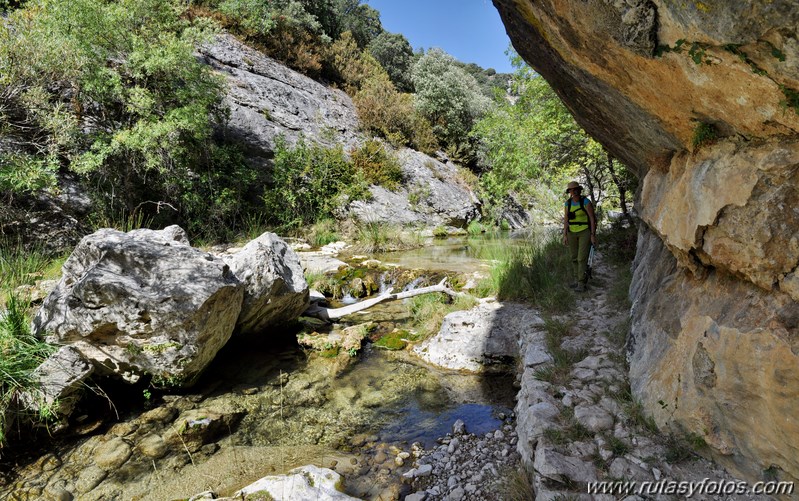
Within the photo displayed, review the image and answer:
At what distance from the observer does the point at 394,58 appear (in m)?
26.2

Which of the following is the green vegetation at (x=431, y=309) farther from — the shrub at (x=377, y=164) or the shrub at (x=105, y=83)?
the shrub at (x=377, y=164)

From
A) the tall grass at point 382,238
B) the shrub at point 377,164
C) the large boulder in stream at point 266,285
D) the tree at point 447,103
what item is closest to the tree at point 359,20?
the tree at point 447,103

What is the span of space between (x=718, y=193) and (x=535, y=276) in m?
4.34

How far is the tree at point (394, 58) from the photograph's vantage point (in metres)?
25.7

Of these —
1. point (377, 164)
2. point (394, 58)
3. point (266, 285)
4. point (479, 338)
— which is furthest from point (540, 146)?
point (394, 58)

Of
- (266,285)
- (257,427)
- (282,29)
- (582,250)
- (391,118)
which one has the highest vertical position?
(282,29)

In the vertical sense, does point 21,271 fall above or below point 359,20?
below

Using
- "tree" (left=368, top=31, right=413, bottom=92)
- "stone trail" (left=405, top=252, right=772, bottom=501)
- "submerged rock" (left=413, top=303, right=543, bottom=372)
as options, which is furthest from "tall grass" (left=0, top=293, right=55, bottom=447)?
"tree" (left=368, top=31, right=413, bottom=92)

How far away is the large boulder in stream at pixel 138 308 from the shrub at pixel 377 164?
39.1ft

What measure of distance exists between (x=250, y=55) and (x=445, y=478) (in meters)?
19.0

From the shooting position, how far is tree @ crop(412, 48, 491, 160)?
2202cm

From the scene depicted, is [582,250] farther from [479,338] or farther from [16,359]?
[16,359]

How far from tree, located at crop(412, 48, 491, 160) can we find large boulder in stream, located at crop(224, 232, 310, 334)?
56.0 feet

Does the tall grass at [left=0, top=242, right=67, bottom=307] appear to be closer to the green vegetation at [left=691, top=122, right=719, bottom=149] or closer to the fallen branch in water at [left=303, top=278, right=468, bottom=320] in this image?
the fallen branch in water at [left=303, top=278, right=468, bottom=320]
